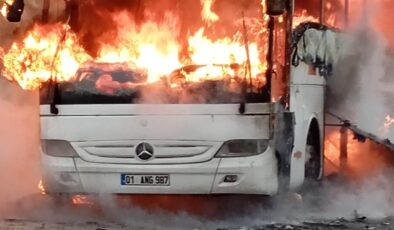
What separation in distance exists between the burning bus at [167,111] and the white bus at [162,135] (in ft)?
0.04

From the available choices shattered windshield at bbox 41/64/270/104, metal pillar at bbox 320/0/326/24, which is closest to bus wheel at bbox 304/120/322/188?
metal pillar at bbox 320/0/326/24

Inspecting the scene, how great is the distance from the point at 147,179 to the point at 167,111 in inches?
30.4

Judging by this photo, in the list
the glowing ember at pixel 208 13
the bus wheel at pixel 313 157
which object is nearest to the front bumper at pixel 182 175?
the glowing ember at pixel 208 13

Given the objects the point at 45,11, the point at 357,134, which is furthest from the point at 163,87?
the point at 357,134

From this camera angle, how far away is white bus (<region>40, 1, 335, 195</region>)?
961 centimetres

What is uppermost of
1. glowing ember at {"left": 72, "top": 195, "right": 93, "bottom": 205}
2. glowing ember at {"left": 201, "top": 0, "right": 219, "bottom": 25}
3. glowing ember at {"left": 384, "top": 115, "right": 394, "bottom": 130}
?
glowing ember at {"left": 201, "top": 0, "right": 219, "bottom": 25}

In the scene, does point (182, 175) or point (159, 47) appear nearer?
point (182, 175)

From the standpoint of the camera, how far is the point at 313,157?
12.1 metres

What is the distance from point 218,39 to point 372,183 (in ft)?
13.6

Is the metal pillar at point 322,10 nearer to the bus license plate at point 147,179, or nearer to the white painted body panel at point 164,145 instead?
the white painted body panel at point 164,145

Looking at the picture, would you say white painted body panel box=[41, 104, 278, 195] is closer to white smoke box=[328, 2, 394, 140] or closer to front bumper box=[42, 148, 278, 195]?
front bumper box=[42, 148, 278, 195]

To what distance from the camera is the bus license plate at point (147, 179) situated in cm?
970

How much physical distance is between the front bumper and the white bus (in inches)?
0.4

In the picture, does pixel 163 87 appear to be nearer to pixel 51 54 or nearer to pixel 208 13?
pixel 208 13
